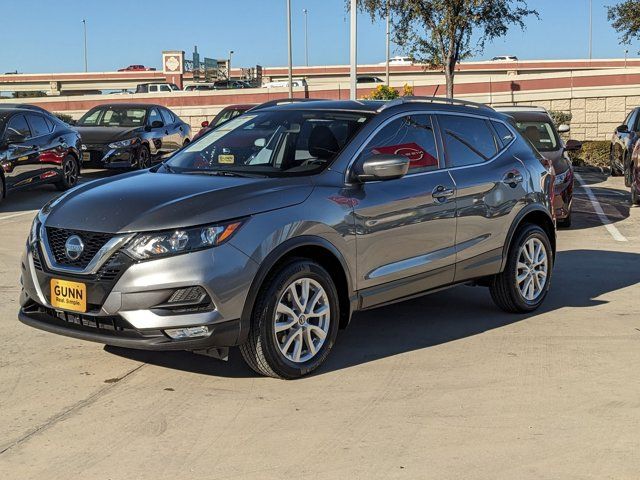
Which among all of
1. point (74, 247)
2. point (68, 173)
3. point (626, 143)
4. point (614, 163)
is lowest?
point (614, 163)

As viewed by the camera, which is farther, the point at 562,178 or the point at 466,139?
the point at 562,178

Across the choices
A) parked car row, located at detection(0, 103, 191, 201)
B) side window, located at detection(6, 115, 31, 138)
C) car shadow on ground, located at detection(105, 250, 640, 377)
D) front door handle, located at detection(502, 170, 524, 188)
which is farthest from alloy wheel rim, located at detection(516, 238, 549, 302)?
side window, located at detection(6, 115, 31, 138)

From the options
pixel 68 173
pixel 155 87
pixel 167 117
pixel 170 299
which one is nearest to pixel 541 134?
pixel 68 173

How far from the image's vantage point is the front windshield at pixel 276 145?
18.9ft

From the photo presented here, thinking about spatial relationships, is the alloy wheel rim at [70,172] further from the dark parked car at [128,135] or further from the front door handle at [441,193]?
the front door handle at [441,193]

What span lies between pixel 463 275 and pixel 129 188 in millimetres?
2520

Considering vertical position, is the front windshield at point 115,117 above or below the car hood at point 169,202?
above

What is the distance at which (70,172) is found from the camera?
612 inches

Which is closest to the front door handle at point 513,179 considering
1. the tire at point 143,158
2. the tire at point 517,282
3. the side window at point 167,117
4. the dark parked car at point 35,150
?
the tire at point 517,282

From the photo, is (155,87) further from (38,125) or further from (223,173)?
(223,173)

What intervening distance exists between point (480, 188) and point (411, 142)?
73cm

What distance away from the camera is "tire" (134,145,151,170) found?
1779 centimetres

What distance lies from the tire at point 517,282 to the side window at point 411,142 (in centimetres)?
117

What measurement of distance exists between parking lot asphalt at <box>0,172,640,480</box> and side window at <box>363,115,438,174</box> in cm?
124
